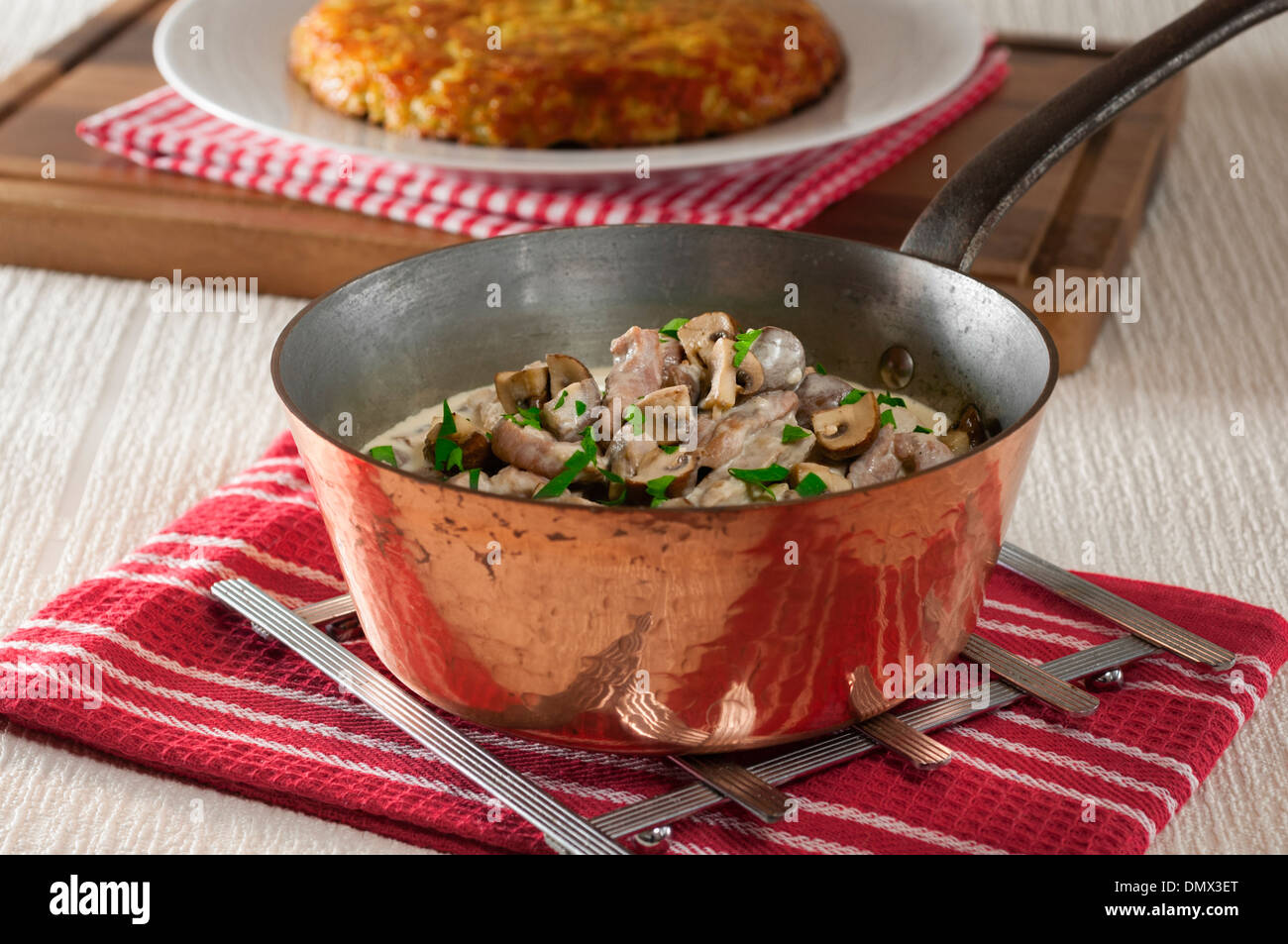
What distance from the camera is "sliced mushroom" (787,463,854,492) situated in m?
0.79

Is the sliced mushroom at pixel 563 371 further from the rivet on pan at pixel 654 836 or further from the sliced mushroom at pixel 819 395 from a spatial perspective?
the rivet on pan at pixel 654 836

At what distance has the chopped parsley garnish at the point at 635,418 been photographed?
82 cm

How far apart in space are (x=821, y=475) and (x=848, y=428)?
69mm

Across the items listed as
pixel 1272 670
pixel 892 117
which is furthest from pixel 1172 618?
pixel 892 117

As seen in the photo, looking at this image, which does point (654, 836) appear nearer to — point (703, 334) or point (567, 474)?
point (567, 474)

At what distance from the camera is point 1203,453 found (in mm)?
1311

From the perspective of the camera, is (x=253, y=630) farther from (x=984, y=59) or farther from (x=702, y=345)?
(x=984, y=59)

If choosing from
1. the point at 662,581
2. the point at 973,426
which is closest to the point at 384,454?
the point at 662,581

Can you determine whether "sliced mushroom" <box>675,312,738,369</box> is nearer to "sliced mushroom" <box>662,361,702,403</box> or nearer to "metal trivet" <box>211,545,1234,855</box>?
"sliced mushroom" <box>662,361,702,403</box>

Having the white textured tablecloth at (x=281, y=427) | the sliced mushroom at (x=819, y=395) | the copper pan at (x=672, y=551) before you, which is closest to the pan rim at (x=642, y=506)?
the copper pan at (x=672, y=551)

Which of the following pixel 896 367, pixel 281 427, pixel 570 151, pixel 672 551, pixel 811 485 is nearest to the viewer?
pixel 672 551

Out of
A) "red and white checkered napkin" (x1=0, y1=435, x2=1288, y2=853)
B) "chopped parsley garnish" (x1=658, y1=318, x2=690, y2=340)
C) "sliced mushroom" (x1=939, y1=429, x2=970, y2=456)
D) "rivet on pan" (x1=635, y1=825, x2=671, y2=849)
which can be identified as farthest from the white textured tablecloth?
"chopped parsley garnish" (x1=658, y1=318, x2=690, y2=340)

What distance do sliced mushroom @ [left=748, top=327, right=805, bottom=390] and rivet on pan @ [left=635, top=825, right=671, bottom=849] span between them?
28 centimetres

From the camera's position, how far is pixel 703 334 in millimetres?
914
